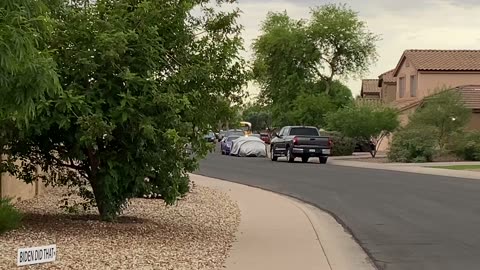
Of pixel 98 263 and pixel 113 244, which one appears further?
pixel 113 244

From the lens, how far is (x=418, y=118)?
43.2 meters

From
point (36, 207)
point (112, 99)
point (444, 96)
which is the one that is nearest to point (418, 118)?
point (444, 96)

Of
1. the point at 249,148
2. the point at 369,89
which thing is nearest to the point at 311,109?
the point at 249,148

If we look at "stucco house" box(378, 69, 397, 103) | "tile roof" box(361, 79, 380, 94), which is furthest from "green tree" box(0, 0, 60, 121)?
"tile roof" box(361, 79, 380, 94)

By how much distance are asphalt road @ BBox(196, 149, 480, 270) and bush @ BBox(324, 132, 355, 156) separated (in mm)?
17814

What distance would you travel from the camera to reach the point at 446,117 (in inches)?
1662

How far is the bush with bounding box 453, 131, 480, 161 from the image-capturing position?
136ft

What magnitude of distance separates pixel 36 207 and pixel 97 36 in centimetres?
577

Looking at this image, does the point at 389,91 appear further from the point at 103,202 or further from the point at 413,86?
the point at 103,202

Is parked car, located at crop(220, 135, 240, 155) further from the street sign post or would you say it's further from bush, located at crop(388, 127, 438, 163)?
the street sign post

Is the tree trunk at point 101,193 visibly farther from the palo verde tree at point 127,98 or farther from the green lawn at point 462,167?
the green lawn at point 462,167

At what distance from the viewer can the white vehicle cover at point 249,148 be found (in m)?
49.8

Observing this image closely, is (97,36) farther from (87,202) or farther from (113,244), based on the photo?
(87,202)

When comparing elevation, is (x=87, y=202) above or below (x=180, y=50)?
below
